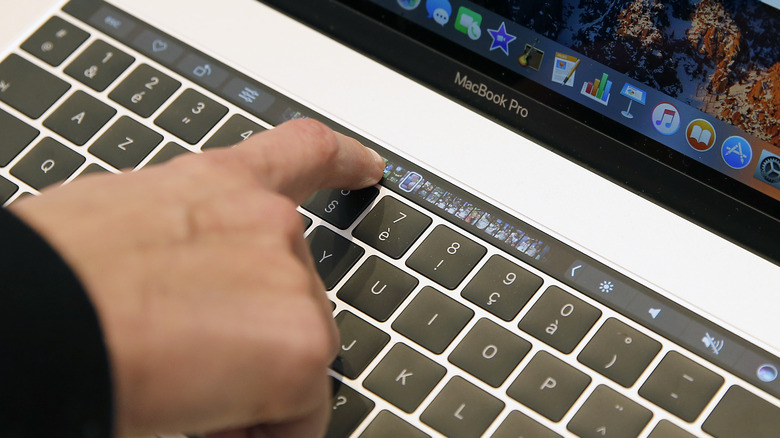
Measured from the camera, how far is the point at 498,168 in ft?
2.16

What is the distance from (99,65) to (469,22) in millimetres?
336

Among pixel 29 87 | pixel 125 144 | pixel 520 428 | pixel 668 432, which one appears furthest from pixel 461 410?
→ pixel 29 87

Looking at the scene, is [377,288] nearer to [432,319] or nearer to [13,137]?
[432,319]

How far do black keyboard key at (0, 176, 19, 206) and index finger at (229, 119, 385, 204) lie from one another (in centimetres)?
24

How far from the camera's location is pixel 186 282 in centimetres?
44

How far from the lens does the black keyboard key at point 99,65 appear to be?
70 cm

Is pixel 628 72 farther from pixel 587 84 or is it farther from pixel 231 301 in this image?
pixel 231 301

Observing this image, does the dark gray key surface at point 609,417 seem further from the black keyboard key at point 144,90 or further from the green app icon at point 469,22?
the black keyboard key at point 144,90

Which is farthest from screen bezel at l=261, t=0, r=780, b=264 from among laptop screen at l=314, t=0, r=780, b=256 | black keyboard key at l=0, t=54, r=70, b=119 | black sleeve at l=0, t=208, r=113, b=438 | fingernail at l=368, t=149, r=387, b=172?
black sleeve at l=0, t=208, r=113, b=438

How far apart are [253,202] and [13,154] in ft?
0.97

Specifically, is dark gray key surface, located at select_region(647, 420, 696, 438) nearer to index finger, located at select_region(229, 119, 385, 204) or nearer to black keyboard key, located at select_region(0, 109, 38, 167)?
index finger, located at select_region(229, 119, 385, 204)

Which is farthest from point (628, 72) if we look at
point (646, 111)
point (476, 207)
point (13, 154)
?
point (13, 154)

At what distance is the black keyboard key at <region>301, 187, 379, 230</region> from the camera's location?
624 millimetres

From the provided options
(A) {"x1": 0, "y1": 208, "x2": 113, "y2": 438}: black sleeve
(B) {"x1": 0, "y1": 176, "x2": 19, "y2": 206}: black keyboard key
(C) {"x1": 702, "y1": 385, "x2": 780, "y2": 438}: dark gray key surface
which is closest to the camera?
(A) {"x1": 0, "y1": 208, "x2": 113, "y2": 438}: black sleeve
